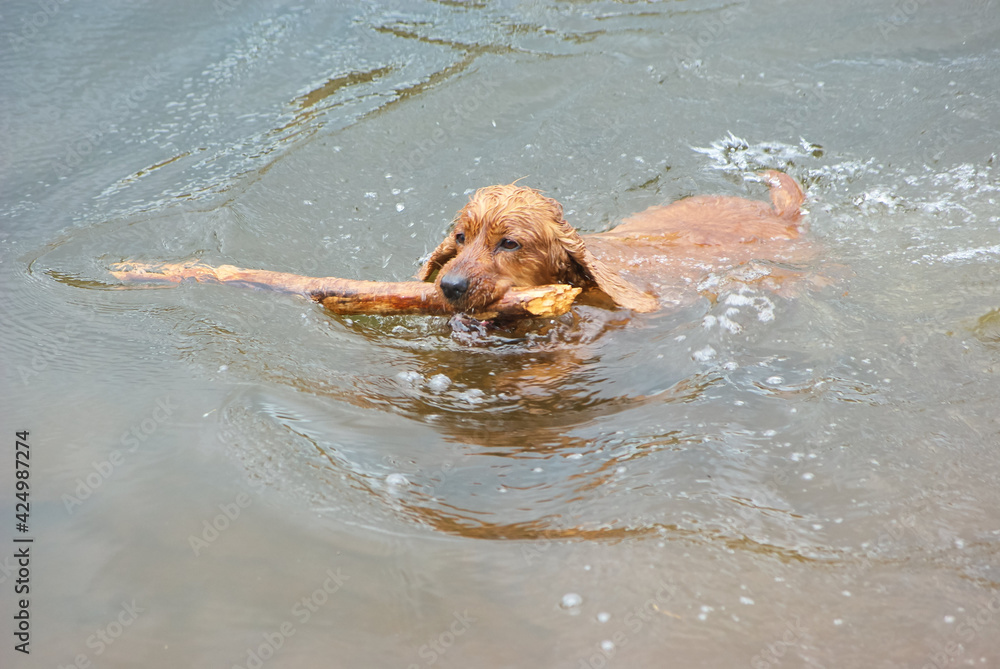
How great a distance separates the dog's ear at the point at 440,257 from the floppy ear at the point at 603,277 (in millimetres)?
686

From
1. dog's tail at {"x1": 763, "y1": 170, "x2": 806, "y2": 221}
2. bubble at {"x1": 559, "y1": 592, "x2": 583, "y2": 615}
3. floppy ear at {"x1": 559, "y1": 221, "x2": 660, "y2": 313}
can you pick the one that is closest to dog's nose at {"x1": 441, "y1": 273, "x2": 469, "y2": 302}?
floppy ear at {"x1": 559, "y1": 221, "x2": 660, "y2": 313}

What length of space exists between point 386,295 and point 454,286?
519mm

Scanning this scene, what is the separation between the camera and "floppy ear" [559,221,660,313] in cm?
466

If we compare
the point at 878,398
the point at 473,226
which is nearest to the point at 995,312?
the point at 878,398

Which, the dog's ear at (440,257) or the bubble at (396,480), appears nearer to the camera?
the bubble at (396,480)

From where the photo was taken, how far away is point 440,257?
4.88 meters

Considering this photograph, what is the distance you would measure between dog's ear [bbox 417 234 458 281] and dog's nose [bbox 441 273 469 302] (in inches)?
27.3

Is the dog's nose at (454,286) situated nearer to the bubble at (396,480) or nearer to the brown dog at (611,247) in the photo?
the brown dog at (611,247)

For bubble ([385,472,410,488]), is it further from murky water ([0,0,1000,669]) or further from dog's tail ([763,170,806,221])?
dog's tail ([763,170,806,221])

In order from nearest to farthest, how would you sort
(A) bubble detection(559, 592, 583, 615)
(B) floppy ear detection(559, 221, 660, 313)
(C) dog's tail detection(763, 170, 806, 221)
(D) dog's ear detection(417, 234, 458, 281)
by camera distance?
(A) bubble detection(559, 592, 583, 615) → (B) floppy ear detection(559, 221, 660, 313) → (D) dog's ear detection(417, 234, 458, 281) → (C) dog's tail detection(763, 170, 806, 221)

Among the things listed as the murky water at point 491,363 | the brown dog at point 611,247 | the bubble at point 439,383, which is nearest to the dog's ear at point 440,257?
the brown dog at point 611,247

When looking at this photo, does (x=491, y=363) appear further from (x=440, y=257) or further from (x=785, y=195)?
(x=785, y=195)

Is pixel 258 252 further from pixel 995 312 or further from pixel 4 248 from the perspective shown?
pixel 995 312

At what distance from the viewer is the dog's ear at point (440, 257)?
15.7ft
